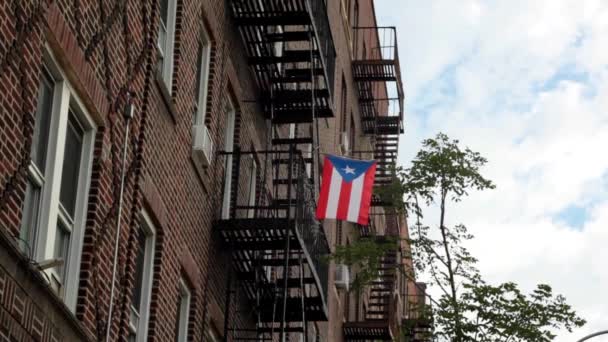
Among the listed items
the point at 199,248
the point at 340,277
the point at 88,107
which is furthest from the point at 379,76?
the point at 88,107

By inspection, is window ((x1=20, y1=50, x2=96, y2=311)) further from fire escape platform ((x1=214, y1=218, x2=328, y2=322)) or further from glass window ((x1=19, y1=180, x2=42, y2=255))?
fire escape platform ((x1=214, y1=218, x2=328, y2=322))

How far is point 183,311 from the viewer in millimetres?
19188

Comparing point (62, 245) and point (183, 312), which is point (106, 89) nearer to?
point (62, 245)

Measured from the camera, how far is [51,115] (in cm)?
1332

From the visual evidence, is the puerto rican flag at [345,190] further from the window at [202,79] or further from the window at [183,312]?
the window at [183,312]

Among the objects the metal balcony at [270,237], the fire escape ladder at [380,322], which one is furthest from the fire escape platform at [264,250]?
the fire escape ladder at [380,322]

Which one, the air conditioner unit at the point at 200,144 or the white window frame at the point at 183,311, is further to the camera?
the air conditioner unit at the point at 200,144

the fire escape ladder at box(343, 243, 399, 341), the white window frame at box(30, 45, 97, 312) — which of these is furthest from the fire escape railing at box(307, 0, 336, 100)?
the fire escape ladder at box(343, 243, 399, 341)

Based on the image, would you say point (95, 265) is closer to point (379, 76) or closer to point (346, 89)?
point (346, 89)

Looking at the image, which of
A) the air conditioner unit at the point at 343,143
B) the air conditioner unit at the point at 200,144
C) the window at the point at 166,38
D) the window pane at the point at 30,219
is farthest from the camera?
the air conditioner unit at the point at 343,143

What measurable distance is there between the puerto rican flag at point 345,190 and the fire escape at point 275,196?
0.59m

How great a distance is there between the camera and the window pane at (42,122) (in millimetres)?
12852

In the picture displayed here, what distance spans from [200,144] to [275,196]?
5763mm

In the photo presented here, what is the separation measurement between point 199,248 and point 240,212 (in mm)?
2851
